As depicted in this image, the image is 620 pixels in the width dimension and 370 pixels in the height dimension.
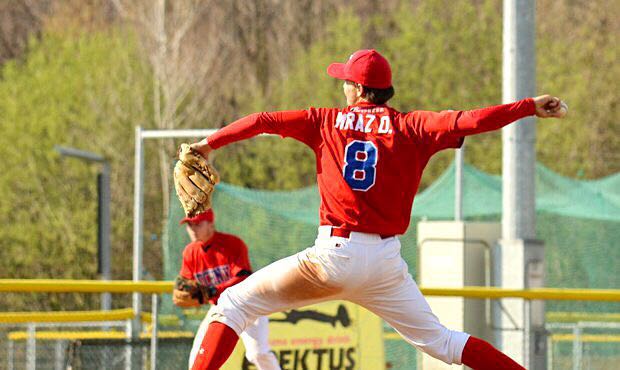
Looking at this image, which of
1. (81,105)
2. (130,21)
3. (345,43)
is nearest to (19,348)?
(81,105)

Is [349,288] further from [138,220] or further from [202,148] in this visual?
[138,220]

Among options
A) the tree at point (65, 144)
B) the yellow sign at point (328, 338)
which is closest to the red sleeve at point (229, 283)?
the yellow sign at point (328, 338)

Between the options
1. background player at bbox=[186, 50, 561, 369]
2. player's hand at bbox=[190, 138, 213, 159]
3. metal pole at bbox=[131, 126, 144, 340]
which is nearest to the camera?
background player at bbox=[186, 50, 561, 369]

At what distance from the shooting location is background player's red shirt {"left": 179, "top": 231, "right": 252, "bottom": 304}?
369 inches

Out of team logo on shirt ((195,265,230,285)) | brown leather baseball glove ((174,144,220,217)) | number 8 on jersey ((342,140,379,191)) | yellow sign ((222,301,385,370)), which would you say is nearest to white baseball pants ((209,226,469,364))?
number 8 on jersey ((342,140,379,191))

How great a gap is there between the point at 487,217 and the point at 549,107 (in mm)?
9752

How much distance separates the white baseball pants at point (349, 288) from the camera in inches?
254

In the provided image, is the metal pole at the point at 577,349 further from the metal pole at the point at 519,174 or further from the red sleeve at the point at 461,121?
the red sleeve at the point at 461,121

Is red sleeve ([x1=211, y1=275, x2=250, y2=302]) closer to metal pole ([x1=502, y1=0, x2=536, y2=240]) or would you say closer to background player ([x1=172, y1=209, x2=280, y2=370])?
background player ([x1=172, y1=209, x2=280, y2=370])

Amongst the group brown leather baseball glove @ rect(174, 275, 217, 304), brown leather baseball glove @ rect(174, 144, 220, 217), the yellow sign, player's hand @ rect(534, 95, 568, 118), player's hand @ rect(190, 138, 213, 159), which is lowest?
the yellow sign

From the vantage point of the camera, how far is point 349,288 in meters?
6.51

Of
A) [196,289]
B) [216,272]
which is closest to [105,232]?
[216,272]

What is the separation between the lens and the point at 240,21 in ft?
129

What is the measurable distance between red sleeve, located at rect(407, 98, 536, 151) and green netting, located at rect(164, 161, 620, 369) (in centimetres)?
702
